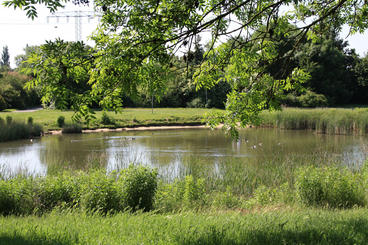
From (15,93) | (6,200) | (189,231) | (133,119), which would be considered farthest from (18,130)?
(189,231)

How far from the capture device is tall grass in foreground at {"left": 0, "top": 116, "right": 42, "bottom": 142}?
2711 centimetres

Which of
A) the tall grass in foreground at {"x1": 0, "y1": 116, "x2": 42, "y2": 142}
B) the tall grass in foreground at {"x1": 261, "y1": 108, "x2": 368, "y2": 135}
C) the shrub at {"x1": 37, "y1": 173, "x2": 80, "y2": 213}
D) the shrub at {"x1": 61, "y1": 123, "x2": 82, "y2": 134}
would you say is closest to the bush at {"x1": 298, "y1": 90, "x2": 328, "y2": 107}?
the tall grass in foreground at {"x1": 261, "y1": 108, "x2": 368, "y2": 135}

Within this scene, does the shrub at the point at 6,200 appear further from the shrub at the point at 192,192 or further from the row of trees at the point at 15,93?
the row of trees at the point at 15,93

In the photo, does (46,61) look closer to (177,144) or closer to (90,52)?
(90,52)

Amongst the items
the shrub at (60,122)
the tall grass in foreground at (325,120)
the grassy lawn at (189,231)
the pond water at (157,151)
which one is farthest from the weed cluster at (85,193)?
the shrub at (60,122)

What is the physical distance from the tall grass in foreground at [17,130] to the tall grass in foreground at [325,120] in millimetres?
18570

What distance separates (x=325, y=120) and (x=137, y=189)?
26.0 m

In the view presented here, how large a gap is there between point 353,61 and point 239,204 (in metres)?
62.6

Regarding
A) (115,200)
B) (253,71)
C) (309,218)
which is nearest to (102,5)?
(253,71)

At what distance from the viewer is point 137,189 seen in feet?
25.0

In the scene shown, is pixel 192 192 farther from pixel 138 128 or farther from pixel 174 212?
pixel 138 128

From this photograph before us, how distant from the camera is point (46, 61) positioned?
515cm

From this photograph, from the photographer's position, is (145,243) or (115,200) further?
(115,200)

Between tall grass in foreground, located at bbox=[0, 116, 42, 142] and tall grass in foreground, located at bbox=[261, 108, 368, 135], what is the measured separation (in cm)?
1857
